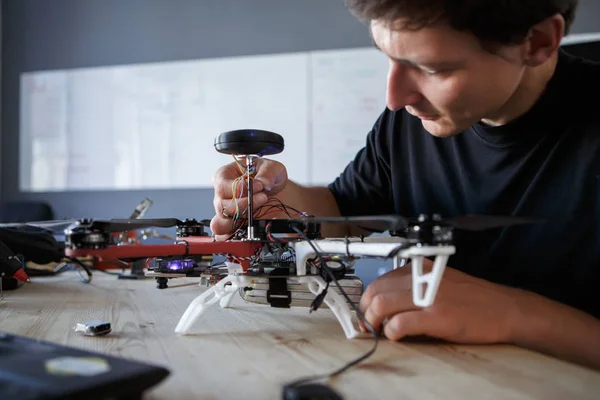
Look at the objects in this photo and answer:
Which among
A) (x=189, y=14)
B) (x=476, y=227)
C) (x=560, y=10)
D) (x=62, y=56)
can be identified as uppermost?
(x=189, y=14)

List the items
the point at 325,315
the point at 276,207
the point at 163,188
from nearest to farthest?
the point at 325,315 < the point at 276,207 < the point at 163,188

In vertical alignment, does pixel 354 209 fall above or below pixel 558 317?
above

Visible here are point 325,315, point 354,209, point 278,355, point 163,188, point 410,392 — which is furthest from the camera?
point 163,188

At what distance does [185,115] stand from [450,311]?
2.73 m

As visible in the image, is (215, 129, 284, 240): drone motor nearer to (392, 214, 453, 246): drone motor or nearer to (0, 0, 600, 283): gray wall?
(392, 214, 453, 246): drone motor

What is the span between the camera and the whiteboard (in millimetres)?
2920

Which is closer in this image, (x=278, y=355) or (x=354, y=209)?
(x=278, y=355)

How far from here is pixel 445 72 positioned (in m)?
0.63

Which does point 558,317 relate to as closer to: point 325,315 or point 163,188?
point 325,315

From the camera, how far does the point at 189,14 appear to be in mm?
3180

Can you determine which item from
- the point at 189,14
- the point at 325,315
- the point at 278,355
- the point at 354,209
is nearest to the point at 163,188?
the point at 189,14

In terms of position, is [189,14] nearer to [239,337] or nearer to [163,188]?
[163,188]

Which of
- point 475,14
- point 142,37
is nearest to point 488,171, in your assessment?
point 475,14

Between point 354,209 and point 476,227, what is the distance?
2.40ft
